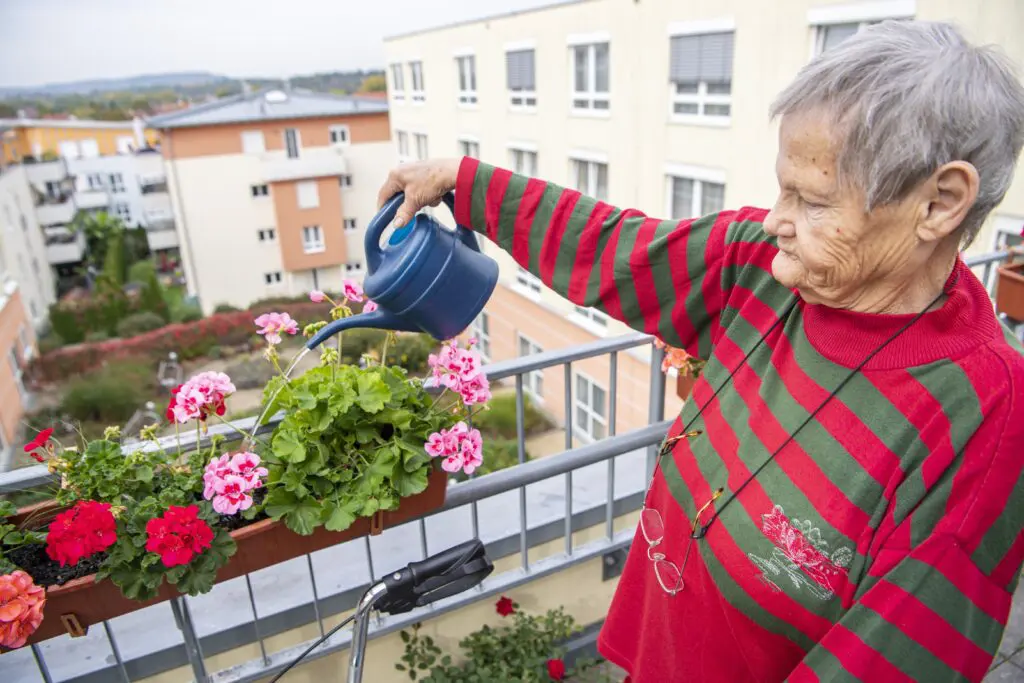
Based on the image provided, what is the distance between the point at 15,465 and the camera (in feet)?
3.63

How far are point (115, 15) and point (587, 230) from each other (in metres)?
52.1

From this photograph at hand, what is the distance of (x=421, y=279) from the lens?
101 cm

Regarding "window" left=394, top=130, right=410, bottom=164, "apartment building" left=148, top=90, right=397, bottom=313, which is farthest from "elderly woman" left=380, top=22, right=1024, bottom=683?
"apartment building" left=148, top=90, right=397, bottom=313

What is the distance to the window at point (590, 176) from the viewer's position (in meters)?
8.72

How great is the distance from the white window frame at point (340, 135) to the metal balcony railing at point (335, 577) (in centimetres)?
2032

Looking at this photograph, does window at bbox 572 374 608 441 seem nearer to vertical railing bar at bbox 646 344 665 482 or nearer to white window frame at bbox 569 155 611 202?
white window frame at bbox 569 155 611 202

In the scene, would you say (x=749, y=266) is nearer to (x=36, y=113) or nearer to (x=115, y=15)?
(x=36, y=113)

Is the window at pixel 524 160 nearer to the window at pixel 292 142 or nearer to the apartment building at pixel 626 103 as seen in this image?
the apartment building at pixel 626 103

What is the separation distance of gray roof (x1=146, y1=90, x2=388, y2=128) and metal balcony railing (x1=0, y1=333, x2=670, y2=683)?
65.3ft

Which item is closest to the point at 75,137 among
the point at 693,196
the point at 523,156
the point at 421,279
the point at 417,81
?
the point at 417,81

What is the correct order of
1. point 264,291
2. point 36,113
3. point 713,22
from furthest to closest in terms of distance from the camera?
point 36,113 → point 264,291 → point 713,22

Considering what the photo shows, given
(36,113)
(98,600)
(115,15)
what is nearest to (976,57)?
(98,600)

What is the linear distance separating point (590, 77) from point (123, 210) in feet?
108

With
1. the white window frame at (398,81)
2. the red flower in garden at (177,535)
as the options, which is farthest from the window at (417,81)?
the red flower in garden at (177,535)
